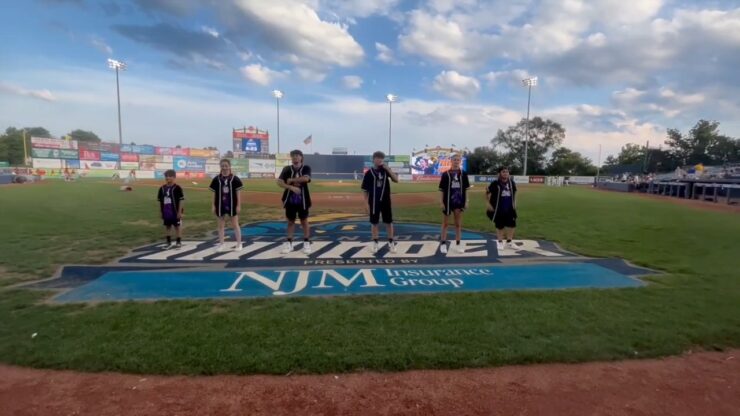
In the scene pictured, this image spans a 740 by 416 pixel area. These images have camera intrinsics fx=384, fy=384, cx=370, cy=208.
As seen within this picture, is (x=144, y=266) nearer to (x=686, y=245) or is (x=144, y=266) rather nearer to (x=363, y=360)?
(x=363, y=360)

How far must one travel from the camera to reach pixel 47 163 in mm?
49188

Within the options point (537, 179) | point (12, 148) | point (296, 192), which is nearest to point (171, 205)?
point (296, 192)

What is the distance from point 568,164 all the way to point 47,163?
266 feet

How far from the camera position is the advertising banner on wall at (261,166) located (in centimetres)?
6356

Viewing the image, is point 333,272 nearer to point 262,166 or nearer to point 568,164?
point 262,166

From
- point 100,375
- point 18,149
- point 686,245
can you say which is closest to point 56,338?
point 100,375

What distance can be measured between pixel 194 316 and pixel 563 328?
12.5 ft

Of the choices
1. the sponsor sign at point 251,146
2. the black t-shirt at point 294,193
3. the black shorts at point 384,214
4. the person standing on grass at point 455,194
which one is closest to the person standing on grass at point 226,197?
the black t-shirt at point 294,193

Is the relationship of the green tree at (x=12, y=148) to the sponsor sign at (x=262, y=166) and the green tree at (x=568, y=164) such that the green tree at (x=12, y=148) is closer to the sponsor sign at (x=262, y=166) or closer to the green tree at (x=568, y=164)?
the sponsor sign at (x=262, y=166)

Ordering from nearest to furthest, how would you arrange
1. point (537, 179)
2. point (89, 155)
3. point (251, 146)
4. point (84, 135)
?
point (89, 155) < point (537, 179) < point (251, 146) < point (84, 135)

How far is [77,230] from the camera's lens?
9.60 m

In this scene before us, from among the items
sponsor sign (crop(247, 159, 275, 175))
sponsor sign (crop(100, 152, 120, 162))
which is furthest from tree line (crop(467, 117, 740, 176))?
sponsor sign (crop(100, 152, 120, 162))

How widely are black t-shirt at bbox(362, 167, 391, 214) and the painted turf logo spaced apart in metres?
0.94

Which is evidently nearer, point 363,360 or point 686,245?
point 363,360
